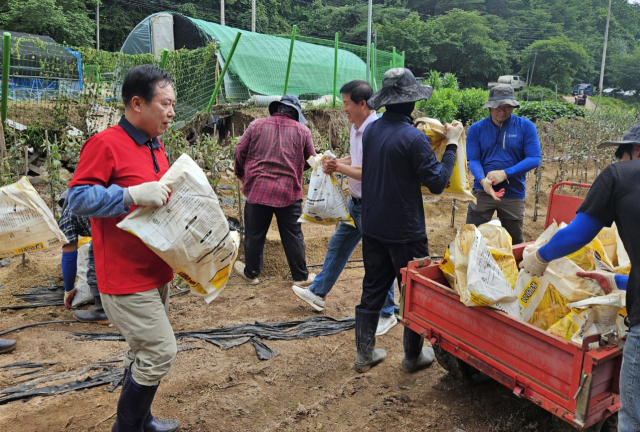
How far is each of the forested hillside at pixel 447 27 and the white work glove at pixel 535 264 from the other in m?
31.7

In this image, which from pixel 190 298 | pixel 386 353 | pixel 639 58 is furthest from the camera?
pixel 639 58

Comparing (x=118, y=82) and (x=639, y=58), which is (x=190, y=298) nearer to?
(x=118, y=82)

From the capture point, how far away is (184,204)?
2.08m

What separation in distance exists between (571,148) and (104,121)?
978 centimetres

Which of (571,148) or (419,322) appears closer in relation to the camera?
(419,322)

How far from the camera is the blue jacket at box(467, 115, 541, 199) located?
4.12 meters

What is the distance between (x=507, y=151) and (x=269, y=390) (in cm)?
276

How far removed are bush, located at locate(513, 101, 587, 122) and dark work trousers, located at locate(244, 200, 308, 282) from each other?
19.5 meters

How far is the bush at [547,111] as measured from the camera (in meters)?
21.9

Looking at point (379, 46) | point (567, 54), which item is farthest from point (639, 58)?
point (379, 46)

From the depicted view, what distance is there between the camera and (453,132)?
3068 mm

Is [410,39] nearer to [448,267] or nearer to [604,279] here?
[448,267]

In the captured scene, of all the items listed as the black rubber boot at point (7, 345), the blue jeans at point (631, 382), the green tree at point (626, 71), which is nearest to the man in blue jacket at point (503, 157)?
the blue jeans at point (631, 382)

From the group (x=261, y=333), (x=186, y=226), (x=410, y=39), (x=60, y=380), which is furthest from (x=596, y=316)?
(x=410, y=39)
